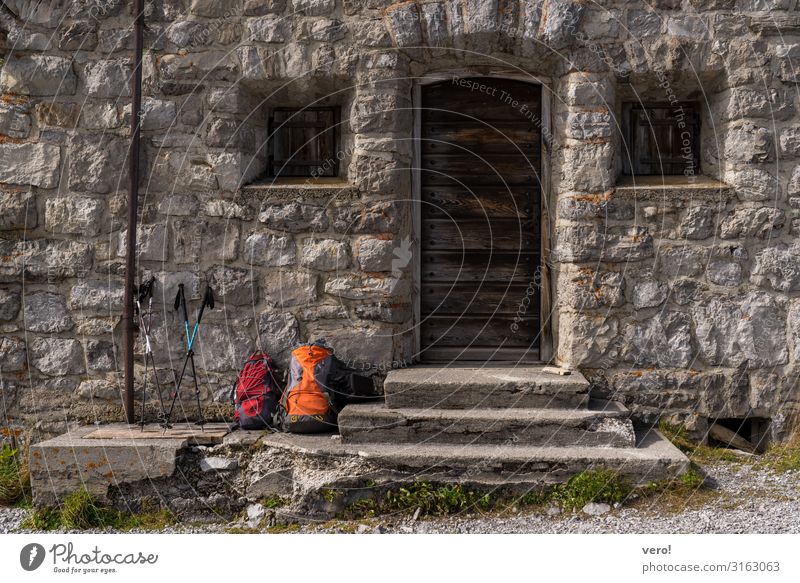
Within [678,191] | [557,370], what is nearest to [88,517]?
[557,370]

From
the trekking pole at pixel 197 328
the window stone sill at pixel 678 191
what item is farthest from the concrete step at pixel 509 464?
the window stone sill at pixel 678 191

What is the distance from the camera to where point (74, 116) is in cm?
511

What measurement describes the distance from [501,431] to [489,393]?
272mm

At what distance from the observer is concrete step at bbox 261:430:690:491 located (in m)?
4.17

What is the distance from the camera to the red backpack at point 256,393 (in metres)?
4.75

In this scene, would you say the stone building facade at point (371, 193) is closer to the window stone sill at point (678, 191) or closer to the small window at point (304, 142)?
the window stone sill at point (678, 191)

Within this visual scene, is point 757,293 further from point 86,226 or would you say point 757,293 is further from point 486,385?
point 86,226

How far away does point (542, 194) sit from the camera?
526 cm

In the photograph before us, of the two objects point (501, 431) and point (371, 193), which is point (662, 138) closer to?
point (371, 193)

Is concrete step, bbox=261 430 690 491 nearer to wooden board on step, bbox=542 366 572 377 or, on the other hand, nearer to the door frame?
wooden board on step, bbox=542 366 572 377

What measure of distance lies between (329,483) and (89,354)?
1.98 m

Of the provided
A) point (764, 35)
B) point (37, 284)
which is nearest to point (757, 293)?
point (764, 35)

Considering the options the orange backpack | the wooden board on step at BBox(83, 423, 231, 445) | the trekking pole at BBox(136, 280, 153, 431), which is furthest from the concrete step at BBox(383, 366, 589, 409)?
the trekking pole at BBox(136, 280, 153, 431)

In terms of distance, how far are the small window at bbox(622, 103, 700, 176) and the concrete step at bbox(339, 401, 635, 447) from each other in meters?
1.69
